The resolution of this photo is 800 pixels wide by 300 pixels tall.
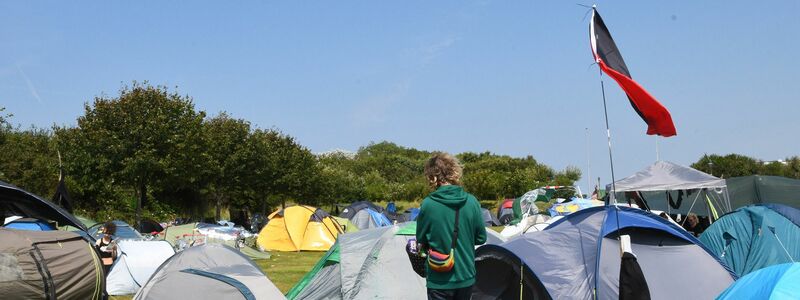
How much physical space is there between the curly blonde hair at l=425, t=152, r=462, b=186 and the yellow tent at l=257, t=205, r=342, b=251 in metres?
15.7

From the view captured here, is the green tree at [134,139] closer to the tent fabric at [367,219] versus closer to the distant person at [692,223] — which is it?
the tent fabric at [367,219]

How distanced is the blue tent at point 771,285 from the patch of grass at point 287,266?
818cm

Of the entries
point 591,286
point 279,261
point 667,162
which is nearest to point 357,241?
point 591,286

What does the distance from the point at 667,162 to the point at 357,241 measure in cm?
1165

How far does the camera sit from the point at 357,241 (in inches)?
352

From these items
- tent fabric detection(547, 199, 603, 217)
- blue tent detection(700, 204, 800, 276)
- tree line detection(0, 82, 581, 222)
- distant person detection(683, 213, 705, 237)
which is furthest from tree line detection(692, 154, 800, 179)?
blue tent detection(700, 204, 800, 276)

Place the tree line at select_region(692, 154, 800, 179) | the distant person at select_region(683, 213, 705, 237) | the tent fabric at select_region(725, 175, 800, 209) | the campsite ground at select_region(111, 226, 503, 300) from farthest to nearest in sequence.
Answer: the tree line at select_region(692, 154, 800, 179) → the tent fabric at select_region(725, 175, 800, 209) → the distant person at select_region(683, 213, 705, 237) → the campsite ground at select_region(111, 226, 503, 300)

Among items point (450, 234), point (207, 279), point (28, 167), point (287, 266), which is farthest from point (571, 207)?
point (28, 167)

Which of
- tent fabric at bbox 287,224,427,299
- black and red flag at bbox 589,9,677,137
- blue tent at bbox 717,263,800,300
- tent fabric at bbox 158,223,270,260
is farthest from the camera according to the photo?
tent fabric at bbox 158,223,270,260

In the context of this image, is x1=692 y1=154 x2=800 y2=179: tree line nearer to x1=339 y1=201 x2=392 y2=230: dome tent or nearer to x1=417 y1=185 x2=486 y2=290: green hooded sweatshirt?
x1=339 y1=201 x2=392 y2=230: dome tent

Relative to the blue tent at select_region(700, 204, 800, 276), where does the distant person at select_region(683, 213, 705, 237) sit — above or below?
below

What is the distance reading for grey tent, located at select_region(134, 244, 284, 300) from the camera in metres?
7.11

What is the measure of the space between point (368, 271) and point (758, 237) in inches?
238

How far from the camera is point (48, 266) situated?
723 centimetres
